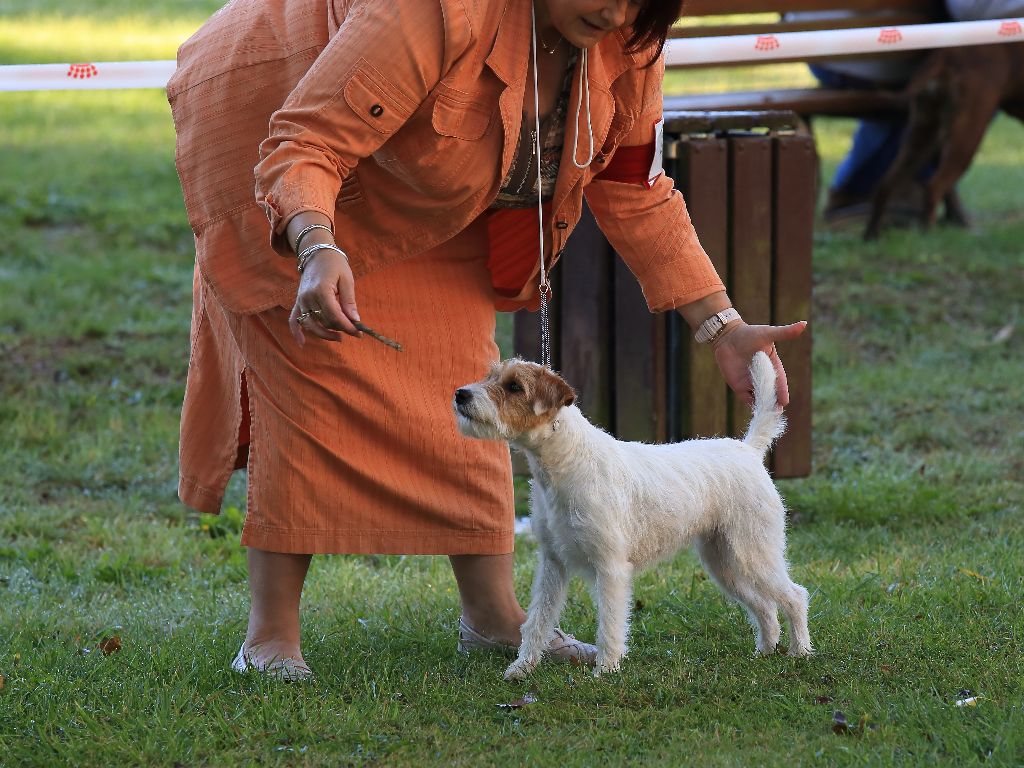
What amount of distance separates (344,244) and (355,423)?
0.48 metres

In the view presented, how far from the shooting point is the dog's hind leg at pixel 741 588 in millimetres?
3928

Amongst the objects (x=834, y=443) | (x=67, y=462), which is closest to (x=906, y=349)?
(x=834, y=443)

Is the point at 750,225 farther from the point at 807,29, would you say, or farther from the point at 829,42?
the point at 807,29

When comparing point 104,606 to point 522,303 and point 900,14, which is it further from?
point 900,14

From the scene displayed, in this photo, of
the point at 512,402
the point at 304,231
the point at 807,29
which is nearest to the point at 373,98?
the point at 304,231

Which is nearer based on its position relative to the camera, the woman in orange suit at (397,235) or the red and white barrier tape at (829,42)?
the woman in orange suit at (397,235)

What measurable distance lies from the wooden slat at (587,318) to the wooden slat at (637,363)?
6 centimetres

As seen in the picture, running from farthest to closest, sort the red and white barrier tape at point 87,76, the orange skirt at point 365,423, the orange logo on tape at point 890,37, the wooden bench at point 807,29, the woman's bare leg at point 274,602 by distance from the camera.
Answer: the wooden bench at point 807,29, the orange logo on tape at point 890,37, the red and white barrier tape at point 87,76, the woman's bare leg at point 274,602, the orange skirt at point 365,423

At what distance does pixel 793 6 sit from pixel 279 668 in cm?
713

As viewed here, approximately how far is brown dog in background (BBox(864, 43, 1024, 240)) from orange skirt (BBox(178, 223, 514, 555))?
7.09 meters

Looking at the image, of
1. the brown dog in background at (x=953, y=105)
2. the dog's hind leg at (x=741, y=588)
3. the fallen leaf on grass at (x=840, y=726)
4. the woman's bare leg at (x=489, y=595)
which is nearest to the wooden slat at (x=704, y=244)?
the dog's hind leg at (x=741, y=588)

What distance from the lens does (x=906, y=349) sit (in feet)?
28.0

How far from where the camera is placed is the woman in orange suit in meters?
3.19

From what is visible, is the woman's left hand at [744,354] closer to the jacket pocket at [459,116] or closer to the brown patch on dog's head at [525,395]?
the brown patch on dog's head at [525,395]
